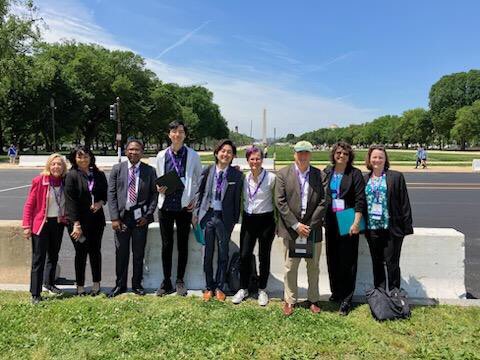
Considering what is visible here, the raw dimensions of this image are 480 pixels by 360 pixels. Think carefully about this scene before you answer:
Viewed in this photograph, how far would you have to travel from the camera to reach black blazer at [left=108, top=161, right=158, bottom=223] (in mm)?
4719

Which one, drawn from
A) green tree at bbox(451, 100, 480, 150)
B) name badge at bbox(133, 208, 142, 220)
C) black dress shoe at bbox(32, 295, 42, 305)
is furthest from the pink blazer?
green tree at bbox(451, 100, 480, 150)

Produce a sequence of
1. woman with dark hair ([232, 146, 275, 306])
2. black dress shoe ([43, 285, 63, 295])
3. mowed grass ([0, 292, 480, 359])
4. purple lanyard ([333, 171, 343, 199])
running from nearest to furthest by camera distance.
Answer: mowed grass ([0, 292, 480, 359])
purple lanyard ([333, 171, 343, 199])
woman with dark hair ([232, 146, 275, 306])
black dress shoe ([43, 285, 63, 295])

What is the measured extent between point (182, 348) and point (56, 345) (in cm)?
111

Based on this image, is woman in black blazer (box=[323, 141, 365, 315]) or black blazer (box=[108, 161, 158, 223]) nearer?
woman in black blazer (box=[323, 141, 365, 315])

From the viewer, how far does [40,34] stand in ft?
121

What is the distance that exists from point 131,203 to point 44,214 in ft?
3.14

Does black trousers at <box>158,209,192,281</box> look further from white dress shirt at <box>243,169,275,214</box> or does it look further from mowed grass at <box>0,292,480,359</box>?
white dress shirt at <box>243,169,275,214</box>

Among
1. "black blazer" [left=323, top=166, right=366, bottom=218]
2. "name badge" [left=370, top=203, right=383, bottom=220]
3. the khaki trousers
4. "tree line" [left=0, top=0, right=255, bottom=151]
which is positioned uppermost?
"tree line" [left=0, top=0, right=255, bottom=151]

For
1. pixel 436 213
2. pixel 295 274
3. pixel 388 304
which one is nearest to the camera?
pixel 388 304

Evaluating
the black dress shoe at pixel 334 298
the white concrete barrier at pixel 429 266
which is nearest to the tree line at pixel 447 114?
the white concrete barrier at pixel 429 266

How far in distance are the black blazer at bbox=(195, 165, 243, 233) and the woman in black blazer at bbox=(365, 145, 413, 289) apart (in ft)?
4.53

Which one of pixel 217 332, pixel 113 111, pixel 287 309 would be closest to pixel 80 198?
pixel 217 332

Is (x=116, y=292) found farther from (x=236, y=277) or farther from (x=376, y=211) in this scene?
(x=376, y=211)

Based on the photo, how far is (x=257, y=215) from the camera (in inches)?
177
